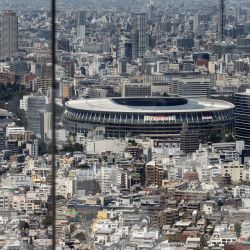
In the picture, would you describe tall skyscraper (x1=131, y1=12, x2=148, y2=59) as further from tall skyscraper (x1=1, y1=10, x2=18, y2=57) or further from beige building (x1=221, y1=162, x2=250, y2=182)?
beige building (x1=221, y1=162, x2=250, y2=182)

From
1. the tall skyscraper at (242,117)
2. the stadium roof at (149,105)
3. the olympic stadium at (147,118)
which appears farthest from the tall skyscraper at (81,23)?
the tall skyscraper at (242,117)

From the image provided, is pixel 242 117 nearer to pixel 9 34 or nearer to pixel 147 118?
pixel 147 118

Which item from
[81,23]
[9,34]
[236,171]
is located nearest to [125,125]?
[236,171]

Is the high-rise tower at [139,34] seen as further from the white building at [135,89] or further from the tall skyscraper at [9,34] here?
the white building at [135,89]

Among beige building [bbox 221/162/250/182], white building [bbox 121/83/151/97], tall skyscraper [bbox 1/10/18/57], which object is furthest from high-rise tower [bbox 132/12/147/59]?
beige building [bbox 221/162/250/182]

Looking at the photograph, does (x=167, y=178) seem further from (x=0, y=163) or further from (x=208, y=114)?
(x=208, y=114)

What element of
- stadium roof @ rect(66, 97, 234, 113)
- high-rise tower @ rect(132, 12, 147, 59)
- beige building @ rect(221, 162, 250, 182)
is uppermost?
high-rise tower @ rect(132, 12, 147, 59)
